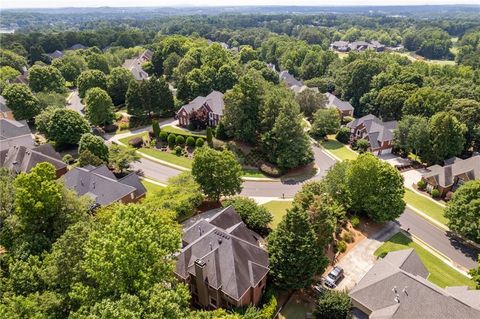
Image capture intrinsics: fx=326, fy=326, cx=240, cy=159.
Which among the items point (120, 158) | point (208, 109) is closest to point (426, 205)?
point (208, 109)

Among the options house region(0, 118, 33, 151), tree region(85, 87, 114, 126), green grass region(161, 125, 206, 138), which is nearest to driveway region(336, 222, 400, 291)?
green grass region(161, 125, 206, 138)

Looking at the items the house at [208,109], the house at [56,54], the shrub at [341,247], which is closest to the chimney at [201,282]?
the shrub at [341,247]

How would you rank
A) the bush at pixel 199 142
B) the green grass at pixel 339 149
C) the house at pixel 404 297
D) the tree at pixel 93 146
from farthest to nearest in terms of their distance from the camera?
the green grass at pixel 339 149
the bush at pixel 199 142
the tree at pixel 93 146
the house at pixel 404 297

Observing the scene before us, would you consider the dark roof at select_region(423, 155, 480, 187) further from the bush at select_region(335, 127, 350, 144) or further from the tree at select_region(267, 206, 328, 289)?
the tree at select_region(267, 206, 328, 289)

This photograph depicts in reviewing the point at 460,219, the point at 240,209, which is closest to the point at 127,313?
the point at 240,209

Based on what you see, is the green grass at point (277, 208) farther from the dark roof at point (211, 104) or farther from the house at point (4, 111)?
the house at point (4, 111)

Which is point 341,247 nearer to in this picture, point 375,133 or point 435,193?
point 435,193
